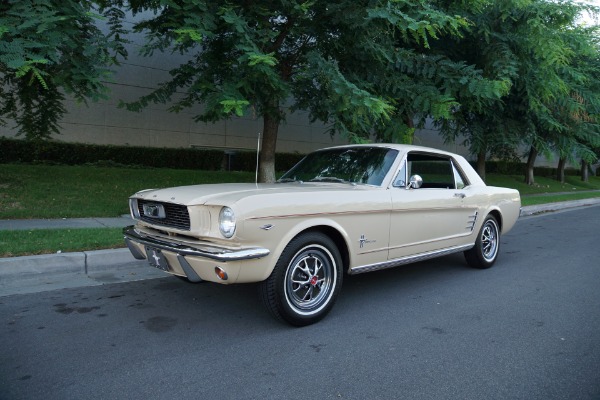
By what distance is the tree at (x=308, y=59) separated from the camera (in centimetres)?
732

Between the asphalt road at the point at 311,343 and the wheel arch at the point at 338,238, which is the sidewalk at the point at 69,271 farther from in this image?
the wheel arch at the point at 338,238

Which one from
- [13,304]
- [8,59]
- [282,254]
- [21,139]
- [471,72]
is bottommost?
[13,304]

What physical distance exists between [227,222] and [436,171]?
135 inches

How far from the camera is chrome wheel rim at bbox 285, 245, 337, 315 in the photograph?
3.82 metres

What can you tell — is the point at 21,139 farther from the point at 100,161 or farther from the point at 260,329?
the point at 260,329

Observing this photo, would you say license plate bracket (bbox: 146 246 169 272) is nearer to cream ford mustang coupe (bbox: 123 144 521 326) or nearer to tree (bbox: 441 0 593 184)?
cream ford mustang coupe (bbox: 123 144 521 326)

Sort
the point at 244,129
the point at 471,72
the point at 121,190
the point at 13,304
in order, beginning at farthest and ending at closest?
1. the point at 244,129
2. the point at 121,190
3. the point at 471,72
4. the point at 13,304

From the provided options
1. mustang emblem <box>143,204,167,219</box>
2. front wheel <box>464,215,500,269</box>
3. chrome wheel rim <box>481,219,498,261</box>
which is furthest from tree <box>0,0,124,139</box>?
→ chrome wheel rim <box>481,219,498,261</box>

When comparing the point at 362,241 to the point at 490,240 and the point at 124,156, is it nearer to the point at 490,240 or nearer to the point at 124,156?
the point at 490,240

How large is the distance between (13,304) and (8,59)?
10.7 ft

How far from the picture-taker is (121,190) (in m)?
11.1

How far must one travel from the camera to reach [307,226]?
3.83 m

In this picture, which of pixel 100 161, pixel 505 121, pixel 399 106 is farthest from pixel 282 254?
pixel 505 121

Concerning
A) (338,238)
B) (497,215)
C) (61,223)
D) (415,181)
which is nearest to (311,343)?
(338,238)
